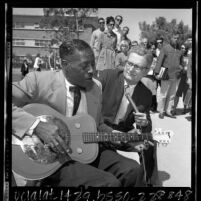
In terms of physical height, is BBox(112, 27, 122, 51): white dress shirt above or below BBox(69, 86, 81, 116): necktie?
above

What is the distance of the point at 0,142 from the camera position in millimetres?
4035

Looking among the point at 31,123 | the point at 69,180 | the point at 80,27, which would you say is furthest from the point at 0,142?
the point at 80,27

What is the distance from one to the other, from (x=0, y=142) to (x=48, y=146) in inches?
19.4

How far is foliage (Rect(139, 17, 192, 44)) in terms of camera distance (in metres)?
4.02

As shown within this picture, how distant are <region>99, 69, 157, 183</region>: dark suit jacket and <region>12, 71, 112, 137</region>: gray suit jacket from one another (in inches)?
17.0

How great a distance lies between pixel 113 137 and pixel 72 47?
3.30ft

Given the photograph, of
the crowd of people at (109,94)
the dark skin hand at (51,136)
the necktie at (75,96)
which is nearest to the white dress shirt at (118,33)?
the crowd of people at (109,94)

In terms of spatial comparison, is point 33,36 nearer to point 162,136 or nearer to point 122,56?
point 122,56

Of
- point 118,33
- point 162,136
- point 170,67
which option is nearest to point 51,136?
point 162,136

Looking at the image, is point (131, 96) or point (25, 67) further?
point (131, 96)

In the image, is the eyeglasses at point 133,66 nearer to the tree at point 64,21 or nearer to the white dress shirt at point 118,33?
the white dress shirt at point 118,33

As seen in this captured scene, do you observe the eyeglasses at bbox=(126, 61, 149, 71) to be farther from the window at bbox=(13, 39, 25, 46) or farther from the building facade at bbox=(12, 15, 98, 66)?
the window at bbox=(13, 39, 25, 46)

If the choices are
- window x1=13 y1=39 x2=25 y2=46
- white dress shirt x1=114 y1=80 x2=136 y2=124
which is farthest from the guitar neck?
window x1=13 y1=39 x2=25 y2=46

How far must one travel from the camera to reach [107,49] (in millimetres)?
4039
